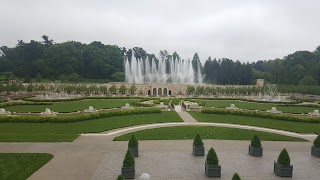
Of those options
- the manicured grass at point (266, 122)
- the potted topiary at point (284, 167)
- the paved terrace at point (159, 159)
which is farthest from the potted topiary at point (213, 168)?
the manicured grass at point (266, 122)

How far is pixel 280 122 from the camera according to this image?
33.1 metres

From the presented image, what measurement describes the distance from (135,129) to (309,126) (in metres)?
17.8

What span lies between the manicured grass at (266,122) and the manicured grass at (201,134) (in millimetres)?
4539

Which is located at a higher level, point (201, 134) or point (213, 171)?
point (201, 134)

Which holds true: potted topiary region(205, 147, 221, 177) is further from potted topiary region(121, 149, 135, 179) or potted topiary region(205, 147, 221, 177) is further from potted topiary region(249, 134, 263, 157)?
potted topiary region(249, 134, 263, 157)

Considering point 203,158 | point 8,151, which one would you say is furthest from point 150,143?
point 8,151

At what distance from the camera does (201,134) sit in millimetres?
25188

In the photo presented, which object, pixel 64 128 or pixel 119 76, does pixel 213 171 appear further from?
pixel 119 76

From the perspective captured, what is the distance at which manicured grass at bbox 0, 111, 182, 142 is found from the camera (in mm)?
22688

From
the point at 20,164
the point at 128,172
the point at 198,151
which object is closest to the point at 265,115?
the point at 198,151

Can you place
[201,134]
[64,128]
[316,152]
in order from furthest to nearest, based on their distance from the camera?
[64,128], [201,134], [316,152]

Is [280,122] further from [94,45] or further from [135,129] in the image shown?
[94,45]

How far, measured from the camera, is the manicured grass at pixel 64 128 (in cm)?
2269

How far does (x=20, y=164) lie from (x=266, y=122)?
84.0 feet
